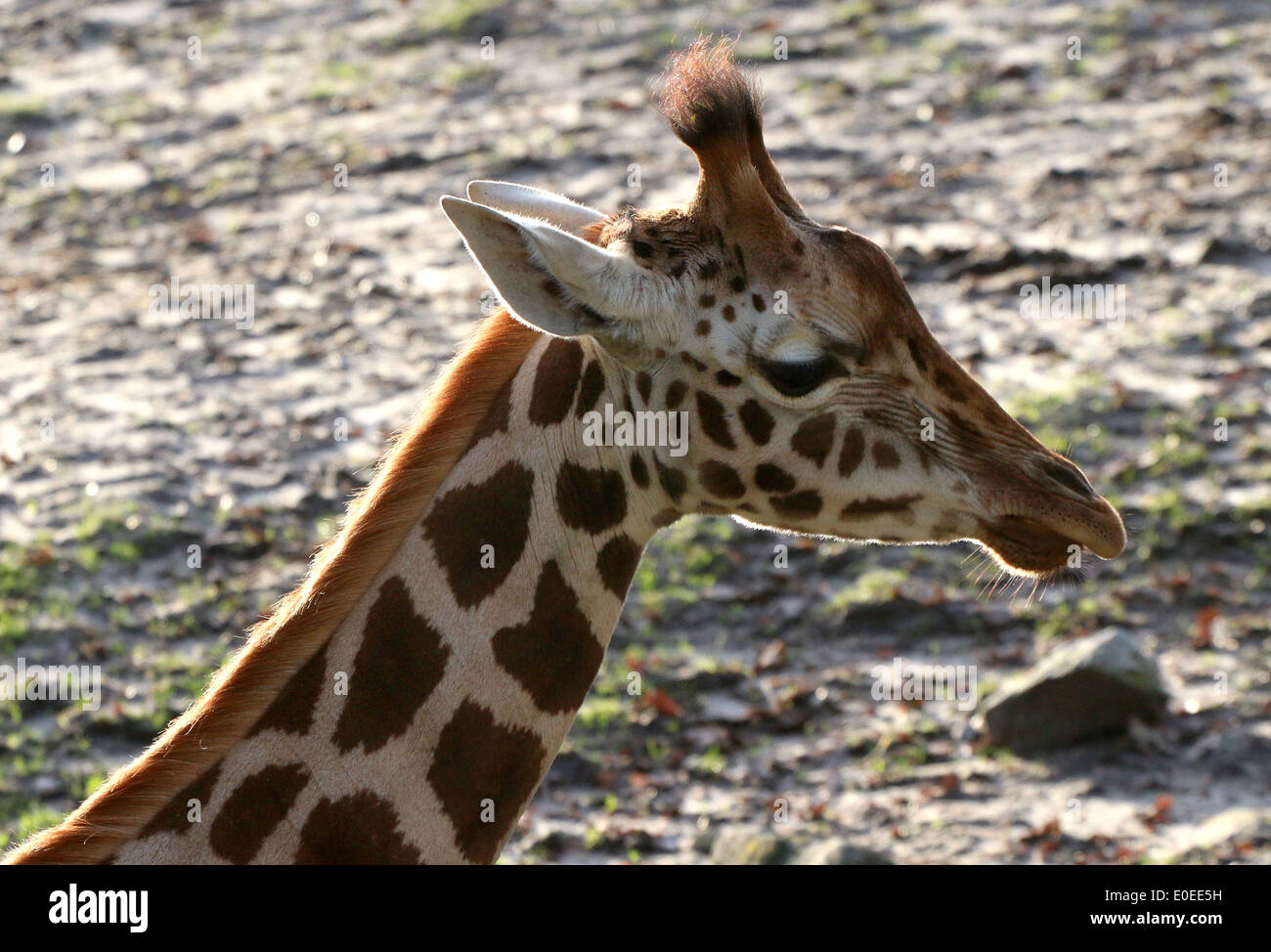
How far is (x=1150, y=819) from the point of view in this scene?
6.73 metres

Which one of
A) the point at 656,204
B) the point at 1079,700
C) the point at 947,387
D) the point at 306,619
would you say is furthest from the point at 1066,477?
the point at 656,204

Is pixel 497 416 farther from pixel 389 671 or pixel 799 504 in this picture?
pixel 799 504

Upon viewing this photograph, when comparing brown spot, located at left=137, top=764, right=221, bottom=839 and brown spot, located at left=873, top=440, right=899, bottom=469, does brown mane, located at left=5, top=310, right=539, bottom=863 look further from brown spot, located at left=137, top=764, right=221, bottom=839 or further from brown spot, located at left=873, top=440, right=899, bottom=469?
brown spot, located at left=873, top=440, right=899, bottom=469

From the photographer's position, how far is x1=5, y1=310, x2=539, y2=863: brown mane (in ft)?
12.0

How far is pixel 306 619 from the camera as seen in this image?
3.78 meters

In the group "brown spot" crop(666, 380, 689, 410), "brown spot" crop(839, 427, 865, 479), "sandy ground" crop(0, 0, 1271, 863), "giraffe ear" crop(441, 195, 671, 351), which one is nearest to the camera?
"giraffe ear" crop(441, 195, 671, 351)

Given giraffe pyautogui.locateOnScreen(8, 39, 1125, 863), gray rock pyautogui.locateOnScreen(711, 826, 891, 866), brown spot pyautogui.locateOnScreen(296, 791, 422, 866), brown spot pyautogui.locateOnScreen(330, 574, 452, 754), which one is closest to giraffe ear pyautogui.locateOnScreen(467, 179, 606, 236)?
giraffe pyautogui.locateOnScreen(8, 39, 1125, 863)

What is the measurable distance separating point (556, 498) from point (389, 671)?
0.56 metres

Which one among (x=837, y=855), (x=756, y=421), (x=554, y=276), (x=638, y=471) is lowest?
(x=837, y=855)

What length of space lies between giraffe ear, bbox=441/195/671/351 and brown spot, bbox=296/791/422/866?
3.79 ft

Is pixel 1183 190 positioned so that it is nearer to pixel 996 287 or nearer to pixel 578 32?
pixel 996 287

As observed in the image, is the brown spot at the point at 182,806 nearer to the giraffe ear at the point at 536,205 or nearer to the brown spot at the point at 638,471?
the brown spot at the point at 638,471
